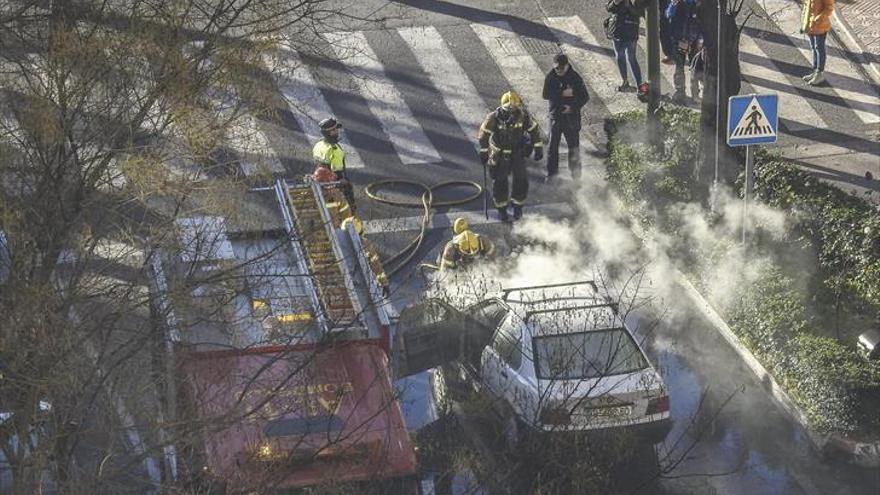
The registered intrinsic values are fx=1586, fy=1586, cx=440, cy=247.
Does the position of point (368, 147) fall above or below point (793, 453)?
above

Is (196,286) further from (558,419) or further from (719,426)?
(719,426)

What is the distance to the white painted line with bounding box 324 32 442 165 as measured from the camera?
2108cm

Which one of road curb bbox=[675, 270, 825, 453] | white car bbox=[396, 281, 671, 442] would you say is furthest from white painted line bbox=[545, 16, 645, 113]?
white car bbox=[396, 281, 671, 442]

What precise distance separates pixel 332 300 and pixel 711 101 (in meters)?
6.45

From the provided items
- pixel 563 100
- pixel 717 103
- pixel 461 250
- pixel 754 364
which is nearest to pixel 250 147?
pixel 461 250

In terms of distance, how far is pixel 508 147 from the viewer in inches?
757

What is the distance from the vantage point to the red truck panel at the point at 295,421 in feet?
38.5

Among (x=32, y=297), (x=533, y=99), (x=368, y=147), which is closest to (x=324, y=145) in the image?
(x=368, y=147)

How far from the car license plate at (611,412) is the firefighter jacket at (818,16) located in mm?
9690

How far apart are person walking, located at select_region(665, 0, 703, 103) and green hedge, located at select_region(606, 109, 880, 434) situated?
1.99m

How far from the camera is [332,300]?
47.8ft

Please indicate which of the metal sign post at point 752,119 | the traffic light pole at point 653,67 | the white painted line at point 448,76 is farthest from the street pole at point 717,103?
the white painted line at point 448,76

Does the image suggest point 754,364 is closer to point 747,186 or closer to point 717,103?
point 747,186

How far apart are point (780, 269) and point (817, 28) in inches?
249
